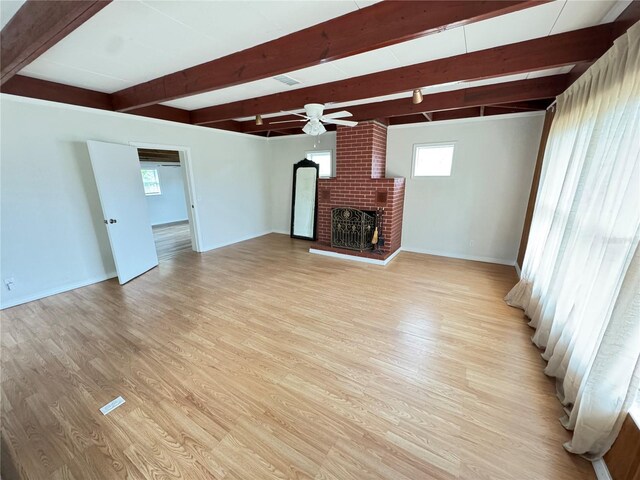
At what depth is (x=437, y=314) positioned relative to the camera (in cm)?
282

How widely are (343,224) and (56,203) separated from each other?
4.26 m

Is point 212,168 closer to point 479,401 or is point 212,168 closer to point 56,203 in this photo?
point 56,203

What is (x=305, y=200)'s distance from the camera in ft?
19.9

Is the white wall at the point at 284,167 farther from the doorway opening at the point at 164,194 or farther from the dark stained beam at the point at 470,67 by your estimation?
the dark stained beam at the point at 470,67

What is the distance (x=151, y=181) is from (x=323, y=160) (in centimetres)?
588

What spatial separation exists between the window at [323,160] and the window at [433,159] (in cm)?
196

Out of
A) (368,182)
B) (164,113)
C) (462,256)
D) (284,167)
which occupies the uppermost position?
(164,113)

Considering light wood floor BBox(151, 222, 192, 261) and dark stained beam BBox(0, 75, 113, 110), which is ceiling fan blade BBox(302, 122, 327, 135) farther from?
light wood floor BBox(151, 222, 192, 261)

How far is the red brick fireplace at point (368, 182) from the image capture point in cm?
448

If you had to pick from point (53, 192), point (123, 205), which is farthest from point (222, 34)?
point (53, 192)

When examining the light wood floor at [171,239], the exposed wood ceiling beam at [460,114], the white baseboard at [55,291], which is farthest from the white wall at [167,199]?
the exposed wood ceiling beam at [460,114]

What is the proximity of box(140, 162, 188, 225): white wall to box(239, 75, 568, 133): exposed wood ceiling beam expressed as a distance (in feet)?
22.1

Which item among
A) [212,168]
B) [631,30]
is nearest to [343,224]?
[212,168]

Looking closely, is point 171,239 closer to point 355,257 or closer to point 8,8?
point 355,257
